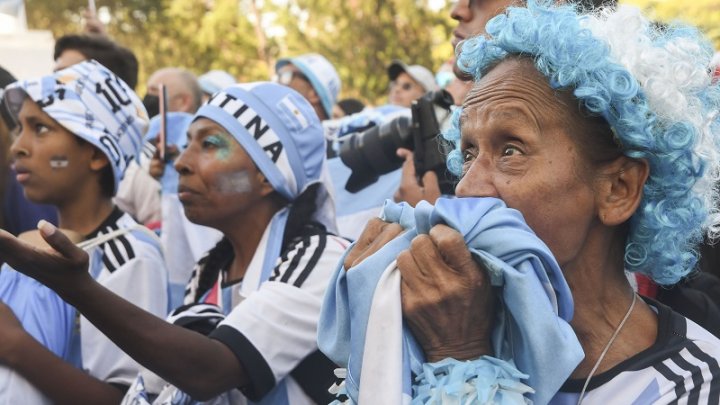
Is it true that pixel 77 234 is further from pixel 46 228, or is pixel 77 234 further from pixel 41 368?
pixel 46 228

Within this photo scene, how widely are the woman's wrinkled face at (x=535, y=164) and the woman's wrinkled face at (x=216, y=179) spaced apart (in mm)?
1665

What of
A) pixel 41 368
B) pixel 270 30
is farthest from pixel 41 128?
pixel 270 30

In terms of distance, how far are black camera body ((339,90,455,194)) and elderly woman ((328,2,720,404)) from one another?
151 centimetres

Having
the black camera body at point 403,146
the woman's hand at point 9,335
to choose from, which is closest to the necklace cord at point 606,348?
the black camera body at point 403,146

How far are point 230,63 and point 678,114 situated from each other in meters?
17.0

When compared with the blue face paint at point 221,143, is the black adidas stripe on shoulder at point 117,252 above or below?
below

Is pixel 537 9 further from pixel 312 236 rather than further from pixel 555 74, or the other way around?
Answer: pixel 312 236

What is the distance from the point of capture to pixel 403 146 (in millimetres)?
4102

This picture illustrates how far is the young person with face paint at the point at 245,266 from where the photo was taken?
2.72m

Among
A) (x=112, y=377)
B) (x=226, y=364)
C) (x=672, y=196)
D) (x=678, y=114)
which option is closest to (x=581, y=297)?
(x=672, y=196)

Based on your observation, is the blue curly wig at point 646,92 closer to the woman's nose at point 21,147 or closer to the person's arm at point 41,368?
the person's arm at point 41,368

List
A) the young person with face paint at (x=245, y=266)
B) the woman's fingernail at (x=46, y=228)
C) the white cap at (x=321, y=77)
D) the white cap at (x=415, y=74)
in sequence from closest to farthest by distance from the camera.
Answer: the woman's fingernail at (x=46, y=228)
the young person with face paint at (x=245, y=266)
the white cap at (x=321, y=77)
the white cap at (x=415, y=74)

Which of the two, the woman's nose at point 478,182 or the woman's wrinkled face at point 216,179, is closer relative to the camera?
the woman's nose at point 478,182

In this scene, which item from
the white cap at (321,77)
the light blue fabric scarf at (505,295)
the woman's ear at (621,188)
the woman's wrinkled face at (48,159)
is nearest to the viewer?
the light blue fabric scarf at (505,295)
